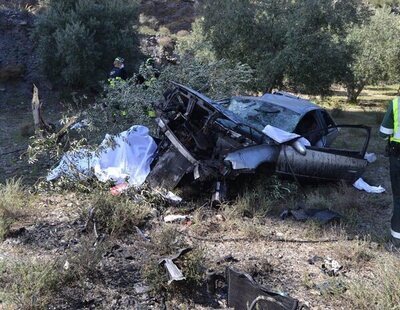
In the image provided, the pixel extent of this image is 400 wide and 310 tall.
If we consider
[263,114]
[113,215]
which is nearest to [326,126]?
[263,114]

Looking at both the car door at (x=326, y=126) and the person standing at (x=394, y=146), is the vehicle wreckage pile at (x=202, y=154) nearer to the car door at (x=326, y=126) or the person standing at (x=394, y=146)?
the car door at (x=326, y=126)

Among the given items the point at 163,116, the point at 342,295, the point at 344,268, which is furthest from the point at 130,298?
the point at 163,116

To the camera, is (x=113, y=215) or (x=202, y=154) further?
(x=202, y=154)

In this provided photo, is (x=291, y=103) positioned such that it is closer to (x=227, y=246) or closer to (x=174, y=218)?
(x=174, y=218)

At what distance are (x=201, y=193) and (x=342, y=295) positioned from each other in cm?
292

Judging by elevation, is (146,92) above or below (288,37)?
below

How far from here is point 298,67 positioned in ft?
41.3

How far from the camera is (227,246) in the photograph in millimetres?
5129

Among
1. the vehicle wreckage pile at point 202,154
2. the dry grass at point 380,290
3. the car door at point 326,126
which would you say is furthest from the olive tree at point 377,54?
the dry grass at point 380,290

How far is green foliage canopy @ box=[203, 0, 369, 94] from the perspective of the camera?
12617 mm

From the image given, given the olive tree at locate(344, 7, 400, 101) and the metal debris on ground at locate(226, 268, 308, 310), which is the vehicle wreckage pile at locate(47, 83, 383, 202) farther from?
the olive tree at locate(344, 7, 400, 101)

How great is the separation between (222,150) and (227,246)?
163cm

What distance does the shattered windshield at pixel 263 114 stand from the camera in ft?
24.5

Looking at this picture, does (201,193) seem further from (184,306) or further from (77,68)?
(77,68)
